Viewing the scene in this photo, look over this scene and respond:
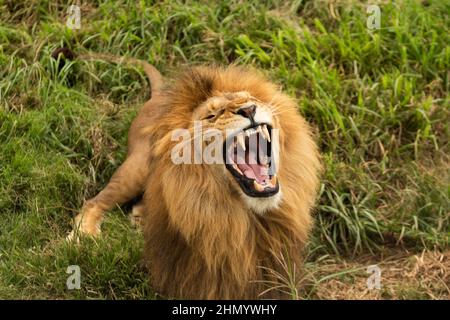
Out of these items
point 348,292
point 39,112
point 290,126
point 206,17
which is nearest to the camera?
point 290,126

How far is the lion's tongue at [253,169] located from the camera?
144 inches

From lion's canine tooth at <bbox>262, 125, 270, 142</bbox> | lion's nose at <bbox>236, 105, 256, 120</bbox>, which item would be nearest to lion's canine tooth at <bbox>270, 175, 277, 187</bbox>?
lion's canine tooth at <bbox>262, 125, 270, 142</bbox>

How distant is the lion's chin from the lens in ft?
11.8

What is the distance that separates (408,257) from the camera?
179 inches

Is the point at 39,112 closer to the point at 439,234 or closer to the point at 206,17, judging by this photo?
the point at 206,17

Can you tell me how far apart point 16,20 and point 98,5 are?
22.9 inches

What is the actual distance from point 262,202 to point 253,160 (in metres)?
0.21

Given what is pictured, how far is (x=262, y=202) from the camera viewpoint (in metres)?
3.61

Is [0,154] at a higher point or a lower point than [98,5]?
lower

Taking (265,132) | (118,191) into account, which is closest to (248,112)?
(265,132)

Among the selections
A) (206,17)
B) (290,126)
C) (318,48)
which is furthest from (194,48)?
(290,126)

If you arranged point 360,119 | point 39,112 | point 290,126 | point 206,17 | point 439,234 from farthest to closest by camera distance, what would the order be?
point 206,17
point 39,112
point 360,119
point 439,234
point 290,126

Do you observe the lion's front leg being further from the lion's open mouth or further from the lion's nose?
the lion's nose

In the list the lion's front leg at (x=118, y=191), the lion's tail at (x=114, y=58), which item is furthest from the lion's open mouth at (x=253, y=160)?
the lion's tail at (x=114, y=58)
